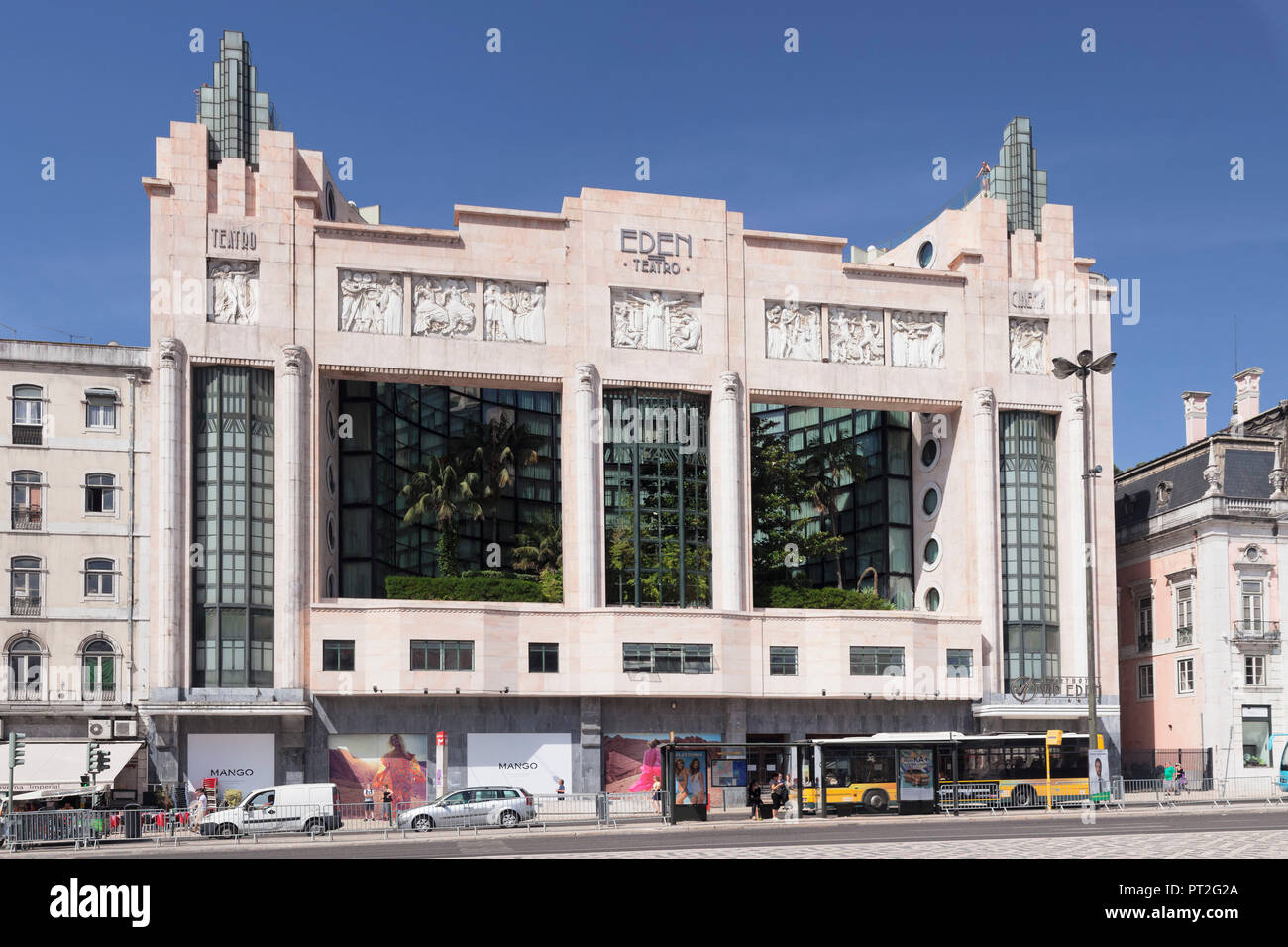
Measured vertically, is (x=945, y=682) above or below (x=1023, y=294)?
below

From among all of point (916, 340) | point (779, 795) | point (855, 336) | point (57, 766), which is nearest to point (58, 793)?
point (57, 766)

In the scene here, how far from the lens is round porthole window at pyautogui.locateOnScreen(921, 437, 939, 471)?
75562 mm

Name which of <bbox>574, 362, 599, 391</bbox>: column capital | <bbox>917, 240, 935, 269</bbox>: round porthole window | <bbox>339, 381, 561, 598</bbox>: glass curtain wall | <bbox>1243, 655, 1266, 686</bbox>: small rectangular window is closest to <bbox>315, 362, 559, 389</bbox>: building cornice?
<bbox>574, 362, 599, 391</bbox>: column capital

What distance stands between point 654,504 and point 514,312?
35.7 feet

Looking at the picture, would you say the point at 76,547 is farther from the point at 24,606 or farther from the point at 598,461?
the point at 598,461

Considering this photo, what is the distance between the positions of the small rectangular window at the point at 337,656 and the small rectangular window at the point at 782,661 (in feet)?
61.7

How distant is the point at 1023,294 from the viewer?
73125 mm

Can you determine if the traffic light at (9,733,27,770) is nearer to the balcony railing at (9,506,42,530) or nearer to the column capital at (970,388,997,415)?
the balcony railing at (9,506,42,530)

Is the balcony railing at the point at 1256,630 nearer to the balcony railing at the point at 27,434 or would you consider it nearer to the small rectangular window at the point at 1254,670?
the small rectangular window at the point at 1254,670

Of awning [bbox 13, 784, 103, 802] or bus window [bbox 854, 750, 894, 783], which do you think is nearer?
awning [bbox 13, 784, 103, 802]

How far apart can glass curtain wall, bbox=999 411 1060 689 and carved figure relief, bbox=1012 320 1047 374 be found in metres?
2.50
